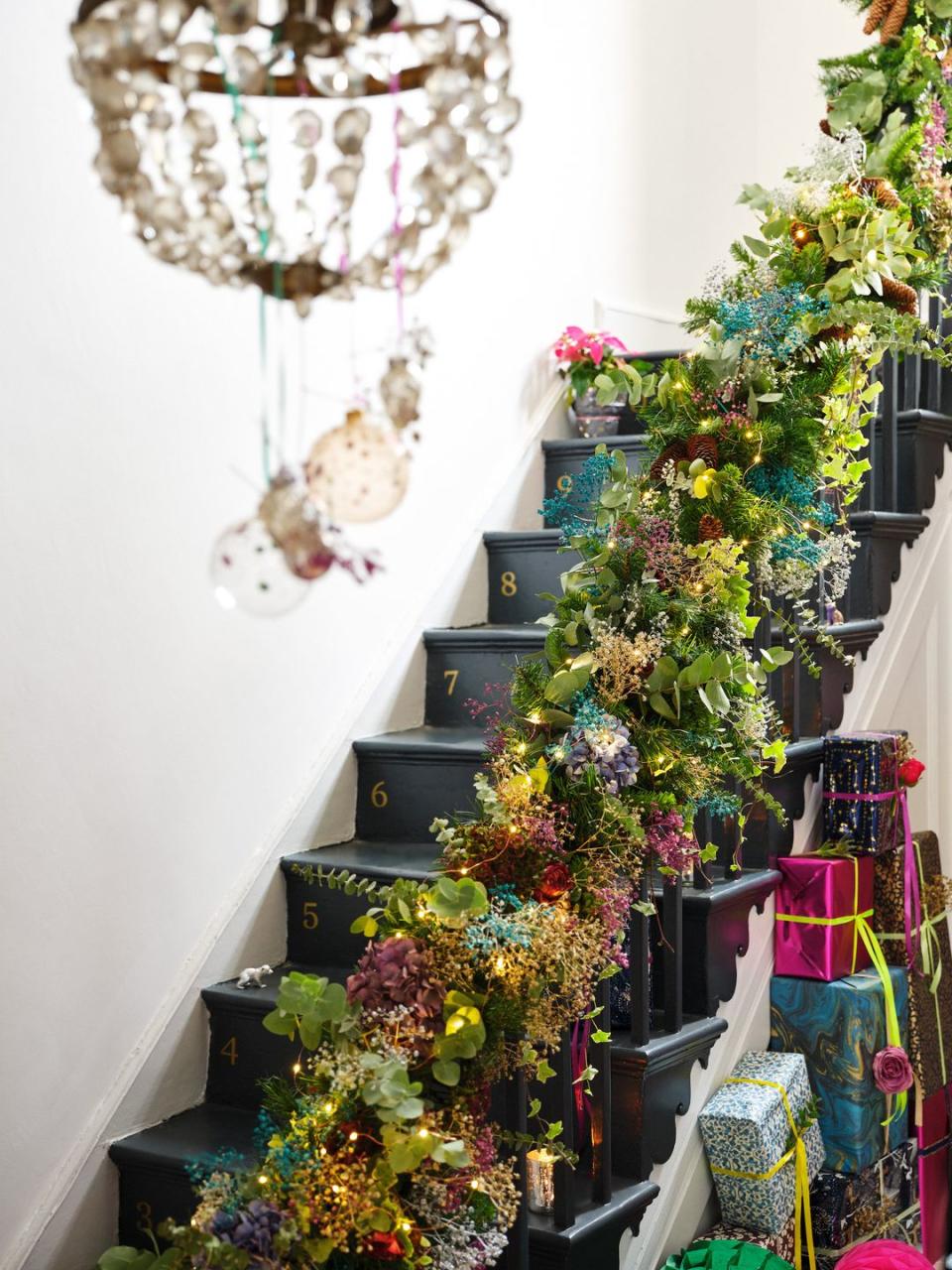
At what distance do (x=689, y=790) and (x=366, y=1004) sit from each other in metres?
0.59

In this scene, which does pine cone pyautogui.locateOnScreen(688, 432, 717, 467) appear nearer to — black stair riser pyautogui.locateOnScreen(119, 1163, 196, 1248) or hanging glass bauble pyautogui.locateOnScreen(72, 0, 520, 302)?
hanging glass bauble pyautogui.locateOnScreen(72, 0, 520, 302)

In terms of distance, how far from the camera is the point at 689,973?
2.44m

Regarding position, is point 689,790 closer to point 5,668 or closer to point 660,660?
point 660,660

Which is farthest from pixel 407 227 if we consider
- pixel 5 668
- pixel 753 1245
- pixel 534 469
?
pixel 534 469

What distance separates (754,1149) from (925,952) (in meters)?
0.80

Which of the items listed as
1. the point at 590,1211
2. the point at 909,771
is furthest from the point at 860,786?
the point at 590,1211

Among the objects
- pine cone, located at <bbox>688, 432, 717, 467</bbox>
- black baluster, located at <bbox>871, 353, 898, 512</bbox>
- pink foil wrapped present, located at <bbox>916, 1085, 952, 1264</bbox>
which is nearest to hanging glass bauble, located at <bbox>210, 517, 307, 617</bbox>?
pine cone, located at <bbox>688, 432, 717, 467</bbox>

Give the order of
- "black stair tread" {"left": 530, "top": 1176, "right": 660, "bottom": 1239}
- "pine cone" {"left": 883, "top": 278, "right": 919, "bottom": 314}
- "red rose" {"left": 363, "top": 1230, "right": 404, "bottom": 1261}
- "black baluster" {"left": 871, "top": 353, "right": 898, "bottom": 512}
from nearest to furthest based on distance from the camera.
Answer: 1. "red rose" {"left": 363, "top": 1230, "right": 404, "bottom": 1261}
2. "black stair tread" {"left": 530, "top": 1176, "right": 660, "bottom": 1239}
3. "pine cone" {"left": 883, "top": 278, "right": 919, "bottom": 314}
4. "black baluster" {"left": 871, "top": 353, "right": 898, "bottom": 512}

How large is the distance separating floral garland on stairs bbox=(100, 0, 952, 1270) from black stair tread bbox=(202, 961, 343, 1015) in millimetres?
519

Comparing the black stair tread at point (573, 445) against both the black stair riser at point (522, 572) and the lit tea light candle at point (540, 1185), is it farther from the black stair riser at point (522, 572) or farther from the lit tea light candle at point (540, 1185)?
the lit tea light candle at point (540, 1185)

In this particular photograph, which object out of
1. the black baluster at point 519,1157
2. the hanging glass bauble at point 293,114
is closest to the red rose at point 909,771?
the black baluster at point 519,1157

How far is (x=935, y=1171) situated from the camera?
3.07m

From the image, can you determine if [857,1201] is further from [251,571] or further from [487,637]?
[251,571]

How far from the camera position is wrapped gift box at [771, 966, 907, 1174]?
265cm
